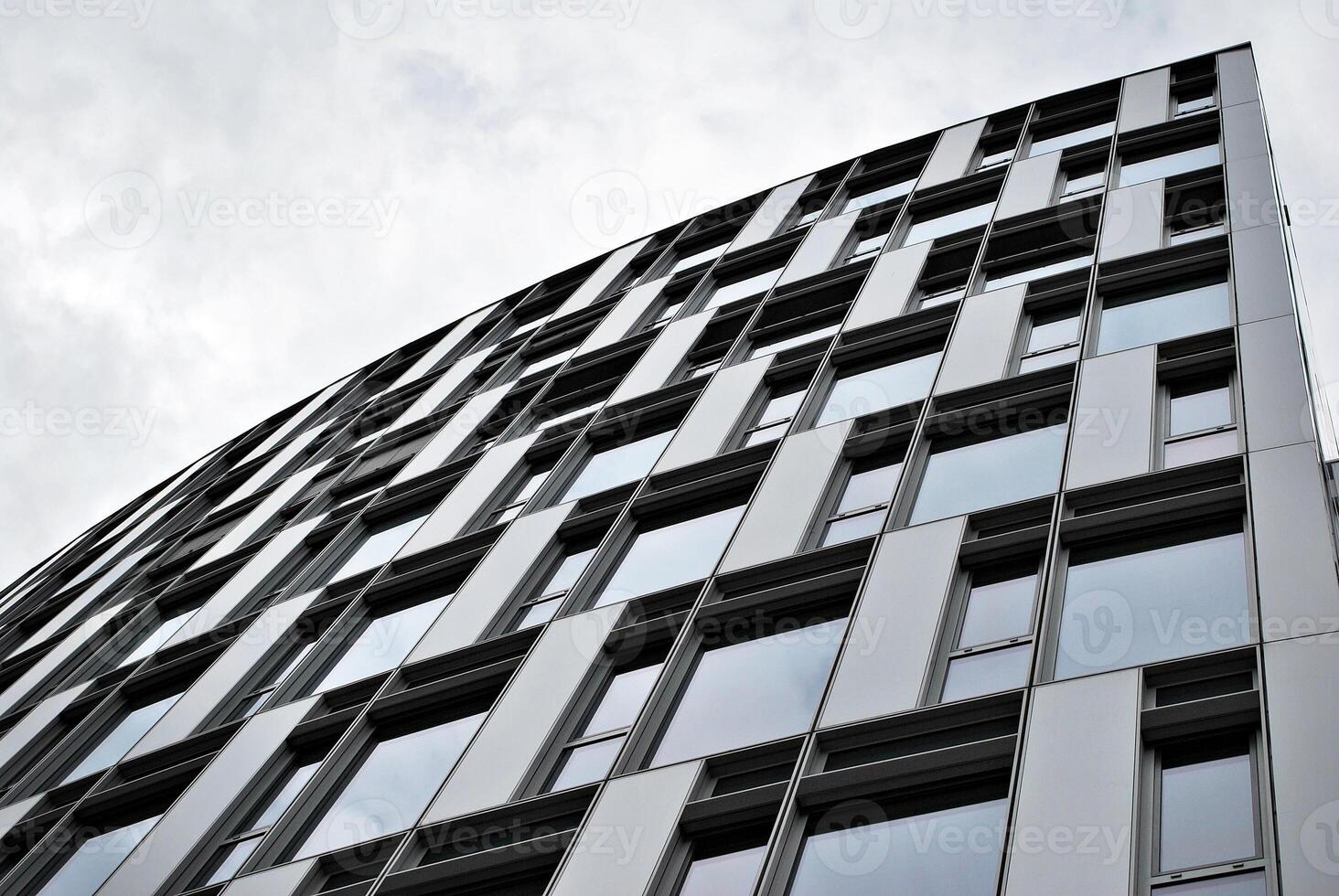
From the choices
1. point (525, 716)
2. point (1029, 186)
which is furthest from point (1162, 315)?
point (525, 716)

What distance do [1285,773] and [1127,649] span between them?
2.21 metres

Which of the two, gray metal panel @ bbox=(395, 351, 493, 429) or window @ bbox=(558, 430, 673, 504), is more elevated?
gray metal panel @ bbox=(395, 351, 493, 429)

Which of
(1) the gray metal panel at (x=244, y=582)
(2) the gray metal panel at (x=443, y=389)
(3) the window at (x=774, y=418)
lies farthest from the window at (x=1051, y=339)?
(2) the gray metal panel at (x=443, y=389)

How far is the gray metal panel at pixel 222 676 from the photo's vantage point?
1788 cm

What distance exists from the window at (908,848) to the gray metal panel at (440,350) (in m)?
21.6

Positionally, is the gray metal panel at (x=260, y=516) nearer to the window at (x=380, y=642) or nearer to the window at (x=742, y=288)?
the window at (x=380, y=642)

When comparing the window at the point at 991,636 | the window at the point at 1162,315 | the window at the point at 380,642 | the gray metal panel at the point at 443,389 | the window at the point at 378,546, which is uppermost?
the gray metal panel at the point at 443,389

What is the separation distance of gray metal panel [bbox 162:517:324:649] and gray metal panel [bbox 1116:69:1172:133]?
17.6 m

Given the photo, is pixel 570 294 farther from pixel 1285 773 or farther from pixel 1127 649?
pixel 1285 773

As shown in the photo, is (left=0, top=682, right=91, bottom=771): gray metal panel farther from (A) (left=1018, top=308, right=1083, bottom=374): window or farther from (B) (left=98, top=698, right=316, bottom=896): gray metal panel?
(A) (left=1018, top=308, right=1083, bottom=374): window

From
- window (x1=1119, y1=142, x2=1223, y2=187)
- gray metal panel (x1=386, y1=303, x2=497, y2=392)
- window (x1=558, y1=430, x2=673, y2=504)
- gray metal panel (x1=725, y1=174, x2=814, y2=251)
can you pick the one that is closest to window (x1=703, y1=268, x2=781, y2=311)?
gray metal panel (x1=725, y1=174, x2=814, y2=251)

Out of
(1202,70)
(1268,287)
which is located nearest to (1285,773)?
(1268,287)

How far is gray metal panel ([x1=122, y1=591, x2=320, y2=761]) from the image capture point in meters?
17.9

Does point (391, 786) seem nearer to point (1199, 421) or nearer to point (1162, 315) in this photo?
point (1199, 421)
